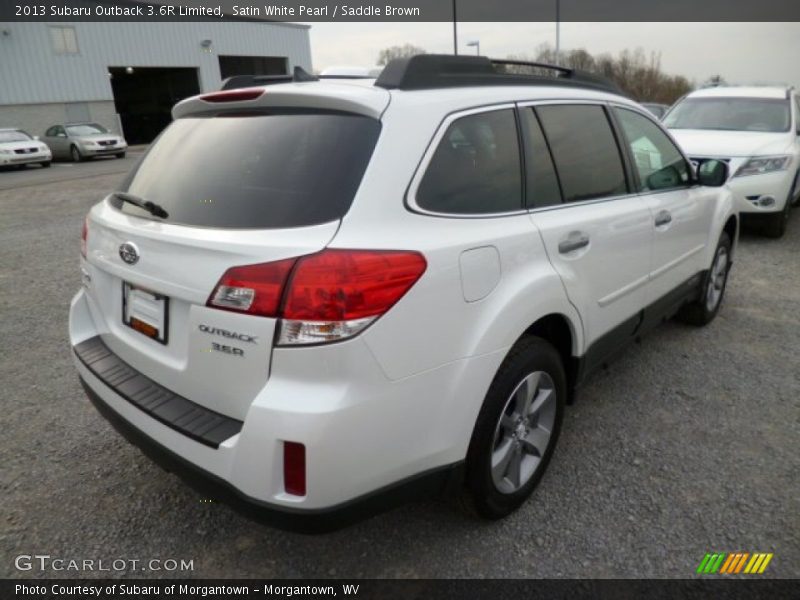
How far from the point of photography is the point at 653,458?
110 inches

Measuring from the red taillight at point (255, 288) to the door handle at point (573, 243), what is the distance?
47.0 inches

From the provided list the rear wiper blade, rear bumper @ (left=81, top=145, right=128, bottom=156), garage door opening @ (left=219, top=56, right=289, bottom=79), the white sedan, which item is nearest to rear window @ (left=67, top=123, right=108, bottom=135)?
rear bumper @ (left=81, top=145, right=128, bottom=156)

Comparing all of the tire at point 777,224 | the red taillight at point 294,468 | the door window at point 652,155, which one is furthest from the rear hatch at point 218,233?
the tire at point 777,224

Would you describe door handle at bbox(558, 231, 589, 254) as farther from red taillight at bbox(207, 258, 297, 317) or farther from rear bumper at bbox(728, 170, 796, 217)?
rear bumper at bbox(728, 170, 796, 217)

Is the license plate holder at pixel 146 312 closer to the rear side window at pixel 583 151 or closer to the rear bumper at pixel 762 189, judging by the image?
the rear side window at pixel 583 151

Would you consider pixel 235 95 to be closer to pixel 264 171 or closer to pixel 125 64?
pixel 264 171

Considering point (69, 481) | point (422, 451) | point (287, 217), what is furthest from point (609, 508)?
point (69, 481)

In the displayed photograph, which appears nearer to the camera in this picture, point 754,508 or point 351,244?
point 351,244

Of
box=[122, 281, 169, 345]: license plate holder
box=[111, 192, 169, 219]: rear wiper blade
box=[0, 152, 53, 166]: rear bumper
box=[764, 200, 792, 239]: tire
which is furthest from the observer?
box=[0, 152, 53, 166]: rear bumper

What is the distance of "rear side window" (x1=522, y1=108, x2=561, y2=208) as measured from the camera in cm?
237

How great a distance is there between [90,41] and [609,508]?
3250 centimetres

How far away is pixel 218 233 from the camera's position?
72.6 inches

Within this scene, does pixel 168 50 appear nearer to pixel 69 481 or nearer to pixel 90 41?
pixel 90 41

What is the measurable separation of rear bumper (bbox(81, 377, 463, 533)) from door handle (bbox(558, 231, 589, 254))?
3.19 feet
